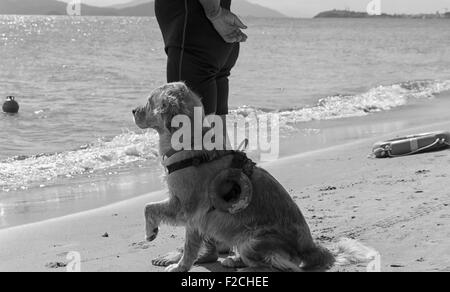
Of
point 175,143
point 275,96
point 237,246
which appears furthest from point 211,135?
point 275,96

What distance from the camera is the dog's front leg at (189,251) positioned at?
4730mm

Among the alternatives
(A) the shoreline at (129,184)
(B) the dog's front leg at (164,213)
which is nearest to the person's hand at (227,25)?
(B) the dog's front leg at (164,213)

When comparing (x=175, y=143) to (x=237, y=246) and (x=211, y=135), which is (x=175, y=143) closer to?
(x=211, y=135)

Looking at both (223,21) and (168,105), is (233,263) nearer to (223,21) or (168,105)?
(168,105)

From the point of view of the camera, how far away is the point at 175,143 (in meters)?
4.70

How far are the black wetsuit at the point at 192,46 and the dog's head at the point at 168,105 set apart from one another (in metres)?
0.36

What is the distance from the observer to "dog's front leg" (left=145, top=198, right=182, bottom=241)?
15.1 feet

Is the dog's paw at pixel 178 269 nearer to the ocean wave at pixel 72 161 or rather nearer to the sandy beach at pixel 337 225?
the sandy beach at pixel 337 225

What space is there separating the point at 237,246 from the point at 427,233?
159cm

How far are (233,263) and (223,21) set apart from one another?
1752mm

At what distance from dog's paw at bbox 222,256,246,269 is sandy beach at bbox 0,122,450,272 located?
0.12 meters

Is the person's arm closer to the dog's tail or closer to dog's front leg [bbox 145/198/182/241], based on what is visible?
dog's front leg [bbox 145/198/182/241]

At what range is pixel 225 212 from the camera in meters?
4.57

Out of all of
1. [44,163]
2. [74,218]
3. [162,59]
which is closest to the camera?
[74,218]
